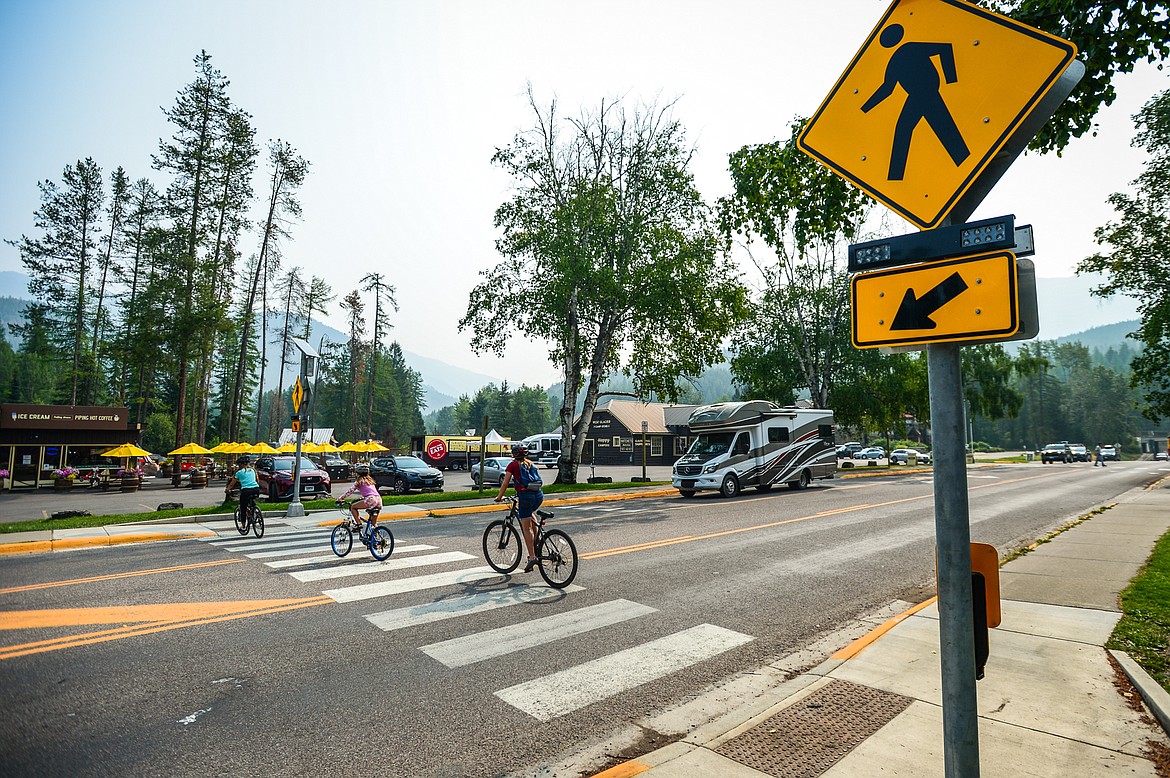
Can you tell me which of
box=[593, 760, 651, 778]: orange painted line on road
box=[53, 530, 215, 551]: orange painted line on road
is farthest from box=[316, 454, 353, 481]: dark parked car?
box=[593, 760, 651, 778]: orange painted line on road

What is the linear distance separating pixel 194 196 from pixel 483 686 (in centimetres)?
3970

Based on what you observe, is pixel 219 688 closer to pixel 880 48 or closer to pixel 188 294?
pixel 880 48

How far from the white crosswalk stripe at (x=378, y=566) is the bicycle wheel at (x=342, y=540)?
890 mm

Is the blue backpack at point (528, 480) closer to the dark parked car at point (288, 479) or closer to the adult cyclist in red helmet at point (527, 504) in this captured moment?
the adult cyclist in red helmet at point (527, 504)

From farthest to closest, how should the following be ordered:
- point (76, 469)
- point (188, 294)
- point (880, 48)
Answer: point (76, 469), point (188, 294), point (880, 48)

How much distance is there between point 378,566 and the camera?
9.57 meters

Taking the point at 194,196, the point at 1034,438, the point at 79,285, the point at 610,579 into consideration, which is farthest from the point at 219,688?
the point at 1034,438

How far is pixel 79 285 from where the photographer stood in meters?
46.2

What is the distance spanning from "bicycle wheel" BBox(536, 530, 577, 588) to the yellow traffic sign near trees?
647cm

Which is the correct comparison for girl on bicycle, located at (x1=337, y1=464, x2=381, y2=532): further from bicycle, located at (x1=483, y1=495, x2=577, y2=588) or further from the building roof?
the building roof

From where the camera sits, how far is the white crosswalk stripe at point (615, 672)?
15.4ft

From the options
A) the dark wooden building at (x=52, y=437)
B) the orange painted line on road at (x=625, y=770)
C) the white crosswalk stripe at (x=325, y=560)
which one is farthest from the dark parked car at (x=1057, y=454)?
the dark wooden building at (x=52, y=437)

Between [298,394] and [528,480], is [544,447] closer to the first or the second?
[298,394]

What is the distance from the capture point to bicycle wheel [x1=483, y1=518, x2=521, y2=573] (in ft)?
29.6
